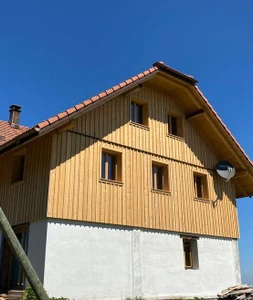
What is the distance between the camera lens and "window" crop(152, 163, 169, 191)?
618 inches

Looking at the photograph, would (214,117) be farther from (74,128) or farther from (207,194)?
(74,128)

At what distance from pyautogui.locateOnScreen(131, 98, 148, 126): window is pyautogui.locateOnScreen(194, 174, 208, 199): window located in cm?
357

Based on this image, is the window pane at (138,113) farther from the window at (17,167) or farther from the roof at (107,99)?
the window at (17,167)

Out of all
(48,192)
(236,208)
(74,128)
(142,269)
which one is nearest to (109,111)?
(74,128)

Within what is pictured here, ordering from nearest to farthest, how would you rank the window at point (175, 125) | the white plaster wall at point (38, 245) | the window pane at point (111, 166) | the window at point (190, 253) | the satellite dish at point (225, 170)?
the white plaster wall at point (38, 245) < the window pane at point (111, 166) < the window at point (190, 253) < the window at point (175, 125) < the satellite dish at point (225, 170)

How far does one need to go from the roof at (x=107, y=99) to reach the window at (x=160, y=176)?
333cm

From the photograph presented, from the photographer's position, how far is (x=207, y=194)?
17281 millimetres

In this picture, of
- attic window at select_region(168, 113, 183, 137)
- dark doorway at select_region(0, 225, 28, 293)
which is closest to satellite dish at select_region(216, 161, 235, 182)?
attic window at select_region(168, 113, 183, 137)

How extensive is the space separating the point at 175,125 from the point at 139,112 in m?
2.17

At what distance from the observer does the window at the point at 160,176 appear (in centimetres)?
1570

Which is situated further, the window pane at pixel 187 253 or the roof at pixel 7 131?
the roof at pixel 7 131

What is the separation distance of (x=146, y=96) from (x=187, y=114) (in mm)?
2393

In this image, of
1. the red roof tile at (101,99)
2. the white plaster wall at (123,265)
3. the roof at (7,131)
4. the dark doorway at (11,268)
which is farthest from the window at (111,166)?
the roof at (7,131)

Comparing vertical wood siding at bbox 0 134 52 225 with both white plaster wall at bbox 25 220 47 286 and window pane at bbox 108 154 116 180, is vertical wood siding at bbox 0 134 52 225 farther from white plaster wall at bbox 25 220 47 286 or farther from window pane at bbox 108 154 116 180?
window pane at bbox 108 154 116 180
